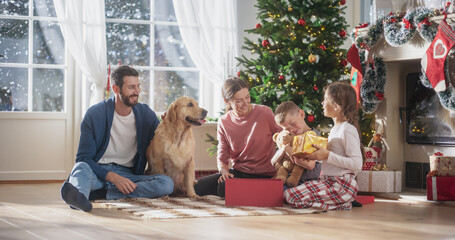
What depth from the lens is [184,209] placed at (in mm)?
3334

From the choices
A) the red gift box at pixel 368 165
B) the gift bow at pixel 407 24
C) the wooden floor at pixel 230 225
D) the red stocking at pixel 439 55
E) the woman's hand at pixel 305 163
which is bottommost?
the wooden floor at pixel 230 225

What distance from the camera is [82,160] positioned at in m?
3.67

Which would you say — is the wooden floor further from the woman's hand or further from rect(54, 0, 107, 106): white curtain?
rect(54, 0, 107, 106): white curtain

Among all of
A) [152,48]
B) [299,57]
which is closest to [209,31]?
[152,48]

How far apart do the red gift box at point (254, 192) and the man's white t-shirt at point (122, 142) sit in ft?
2.38

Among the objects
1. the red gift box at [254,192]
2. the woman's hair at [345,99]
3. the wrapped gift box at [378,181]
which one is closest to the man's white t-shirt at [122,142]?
the red gift box at [254,192]

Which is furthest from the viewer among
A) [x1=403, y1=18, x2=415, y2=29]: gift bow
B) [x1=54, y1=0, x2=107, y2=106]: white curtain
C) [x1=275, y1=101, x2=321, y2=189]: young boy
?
[x1=54, y1=0, x2=107, y2=106]: white curtain

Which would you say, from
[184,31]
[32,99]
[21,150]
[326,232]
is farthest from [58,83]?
[326,232]

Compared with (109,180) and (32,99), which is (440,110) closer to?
(109,180)

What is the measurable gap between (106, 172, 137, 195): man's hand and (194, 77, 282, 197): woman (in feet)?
1.81

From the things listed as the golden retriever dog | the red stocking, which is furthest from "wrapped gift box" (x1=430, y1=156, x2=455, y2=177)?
the golden retriever dog

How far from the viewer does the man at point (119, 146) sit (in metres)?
3.62

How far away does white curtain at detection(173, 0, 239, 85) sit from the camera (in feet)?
19.0

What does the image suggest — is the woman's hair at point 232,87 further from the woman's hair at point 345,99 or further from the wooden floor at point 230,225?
the wooden floor at point 230,225
